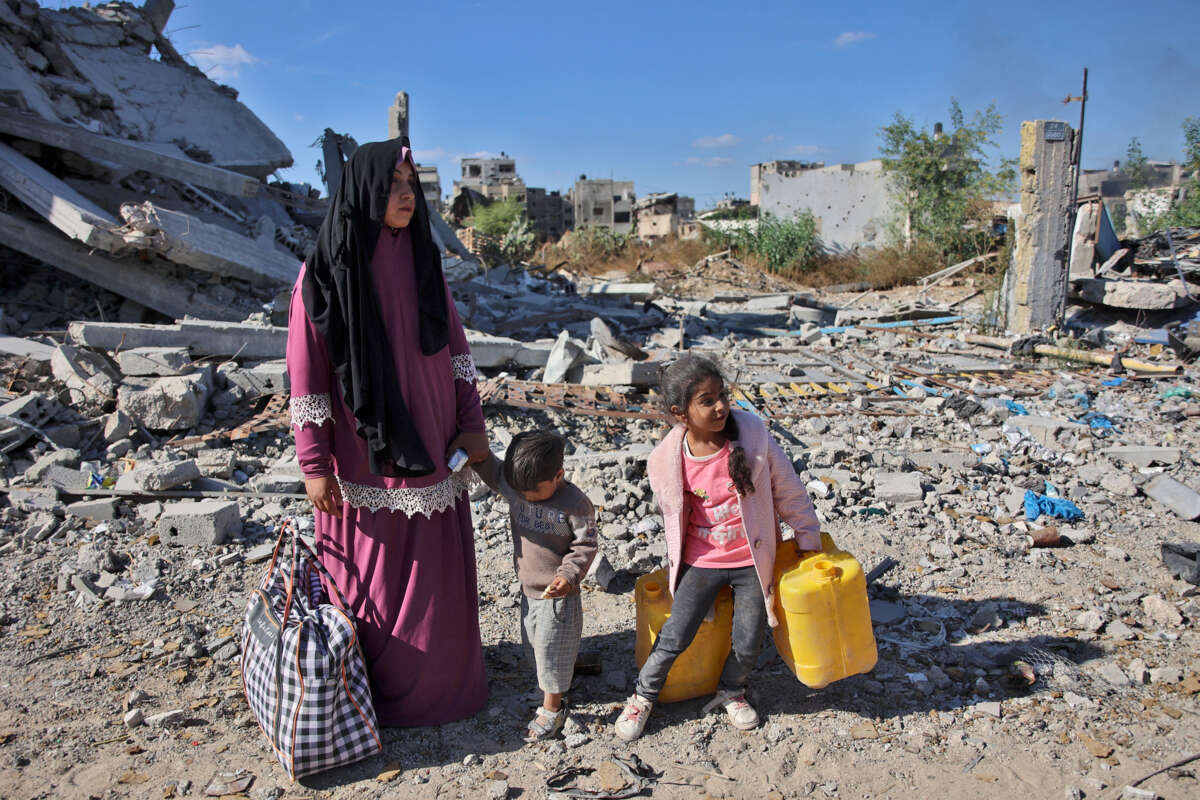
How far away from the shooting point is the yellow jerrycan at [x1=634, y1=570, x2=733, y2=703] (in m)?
2.48

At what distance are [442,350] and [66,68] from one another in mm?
10457

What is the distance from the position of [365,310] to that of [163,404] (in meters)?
4.01

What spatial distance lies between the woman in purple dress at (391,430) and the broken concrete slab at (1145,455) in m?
4.71

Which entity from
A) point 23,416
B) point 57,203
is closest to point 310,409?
point 23,416

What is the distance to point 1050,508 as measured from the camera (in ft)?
13.9

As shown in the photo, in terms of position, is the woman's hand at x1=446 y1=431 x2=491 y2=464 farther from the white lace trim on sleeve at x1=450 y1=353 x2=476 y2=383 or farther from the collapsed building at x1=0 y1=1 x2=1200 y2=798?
the collapsed building at x1=0 y1=1 x2=1200 y2=798

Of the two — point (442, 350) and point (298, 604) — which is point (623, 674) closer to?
point (298, 604)

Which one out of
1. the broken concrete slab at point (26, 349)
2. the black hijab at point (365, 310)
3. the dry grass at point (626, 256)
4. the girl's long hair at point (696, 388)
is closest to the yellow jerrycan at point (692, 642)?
the girl's long hair at point (696, 388)

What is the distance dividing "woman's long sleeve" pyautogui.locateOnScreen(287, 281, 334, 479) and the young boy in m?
0.54

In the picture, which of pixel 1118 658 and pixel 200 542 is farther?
pixel 200 542

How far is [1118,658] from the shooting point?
2.76 meters

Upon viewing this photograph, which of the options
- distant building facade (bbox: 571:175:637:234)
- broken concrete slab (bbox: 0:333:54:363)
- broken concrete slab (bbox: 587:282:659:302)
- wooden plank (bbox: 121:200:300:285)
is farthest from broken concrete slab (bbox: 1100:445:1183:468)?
distant building facade (bbox: 571:175:637:234)

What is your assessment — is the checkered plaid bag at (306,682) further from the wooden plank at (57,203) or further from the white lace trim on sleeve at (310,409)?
the wooden plank at (57,203)

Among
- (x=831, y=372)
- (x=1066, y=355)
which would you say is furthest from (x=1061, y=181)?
(x=831, y=372)
